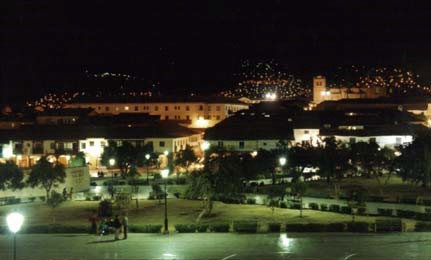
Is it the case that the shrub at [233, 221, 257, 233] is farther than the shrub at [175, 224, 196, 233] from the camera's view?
No

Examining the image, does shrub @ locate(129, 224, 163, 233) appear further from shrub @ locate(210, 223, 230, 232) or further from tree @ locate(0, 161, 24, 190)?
tree @ locate(0, 161, 24, 190)

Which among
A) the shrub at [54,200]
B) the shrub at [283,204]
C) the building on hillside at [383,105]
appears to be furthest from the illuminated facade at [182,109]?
the shrub at [283,204]

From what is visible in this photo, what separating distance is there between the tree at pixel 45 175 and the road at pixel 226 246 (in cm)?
1099

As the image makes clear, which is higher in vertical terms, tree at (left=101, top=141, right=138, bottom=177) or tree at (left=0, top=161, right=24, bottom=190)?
tree at (left=101, top=141, right=138, bottom=177)

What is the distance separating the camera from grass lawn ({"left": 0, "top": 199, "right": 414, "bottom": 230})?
2169cm

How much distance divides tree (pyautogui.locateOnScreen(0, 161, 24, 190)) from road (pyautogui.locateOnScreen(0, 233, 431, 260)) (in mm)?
11837

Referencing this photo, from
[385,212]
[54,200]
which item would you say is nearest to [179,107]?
[54,200]

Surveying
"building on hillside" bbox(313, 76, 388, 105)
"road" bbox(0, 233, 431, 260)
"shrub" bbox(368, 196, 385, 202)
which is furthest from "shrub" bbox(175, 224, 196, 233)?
"building on hillside" bbox(313, 76, 388, 105)

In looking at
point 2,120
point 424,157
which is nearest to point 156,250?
point 424,157

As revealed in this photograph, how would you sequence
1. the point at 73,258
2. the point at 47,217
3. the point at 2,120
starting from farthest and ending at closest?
the point at 2,120, the point at 47,217, the point at 73,258

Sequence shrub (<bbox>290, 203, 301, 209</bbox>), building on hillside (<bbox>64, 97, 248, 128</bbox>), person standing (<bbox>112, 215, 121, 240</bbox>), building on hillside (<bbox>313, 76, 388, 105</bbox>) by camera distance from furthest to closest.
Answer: building on hillside (<bbox>313, 76, 388, 105</bbox>) → building on hillside (<bbox>64, 97, 248, 128</bbox>) → shrub (<bbox>290, 203, 301, 209</bbox>) → person standing (<bbox>112, 215, 121, 240</bbox>)

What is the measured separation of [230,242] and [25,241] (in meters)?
5.46

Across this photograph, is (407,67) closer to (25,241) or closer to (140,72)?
(140,72)

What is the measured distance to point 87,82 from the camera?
11269cm
